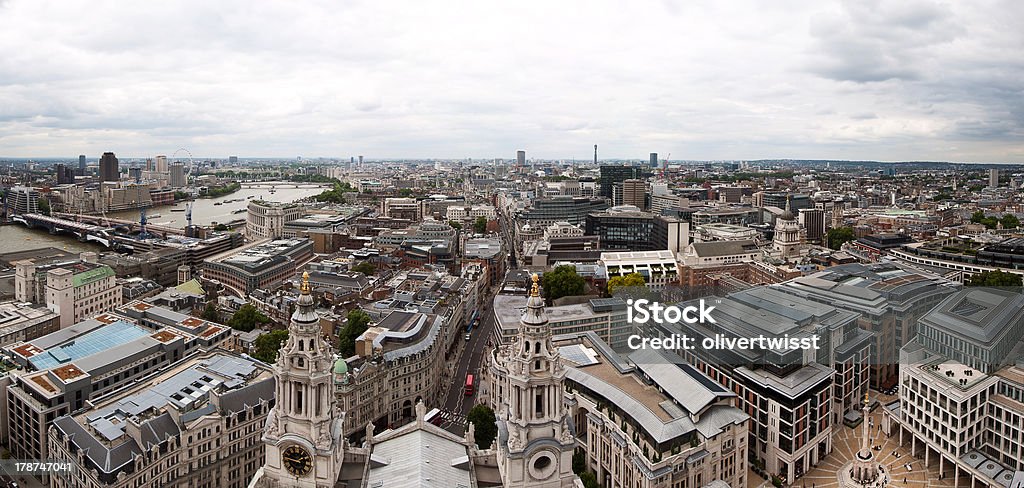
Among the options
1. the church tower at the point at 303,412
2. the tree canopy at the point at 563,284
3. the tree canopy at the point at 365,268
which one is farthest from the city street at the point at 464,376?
the church tower at the point at 303,412

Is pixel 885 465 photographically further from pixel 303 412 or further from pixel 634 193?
pixel 634 193

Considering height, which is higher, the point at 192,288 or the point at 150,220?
the point at 150,220

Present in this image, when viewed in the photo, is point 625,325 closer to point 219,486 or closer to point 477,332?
point 477,332

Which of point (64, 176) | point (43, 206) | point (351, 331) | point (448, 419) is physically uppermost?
point (64, 176)

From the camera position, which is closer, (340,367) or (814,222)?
(340,367)

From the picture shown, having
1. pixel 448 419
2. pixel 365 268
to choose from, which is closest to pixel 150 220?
pixel 365 268
